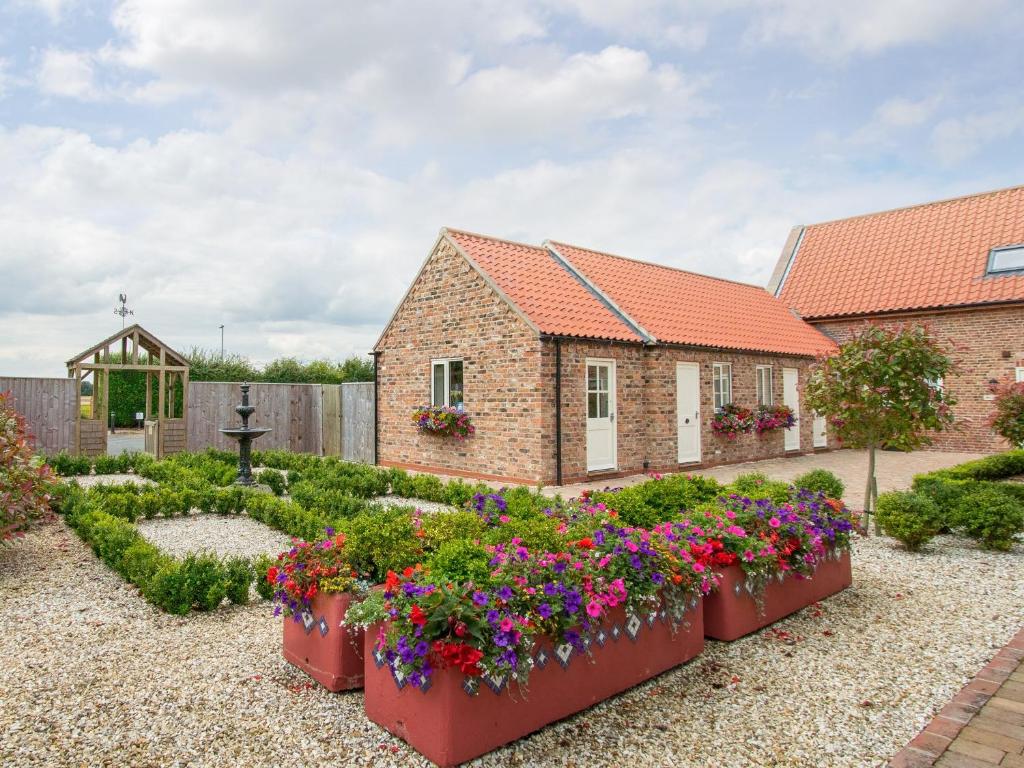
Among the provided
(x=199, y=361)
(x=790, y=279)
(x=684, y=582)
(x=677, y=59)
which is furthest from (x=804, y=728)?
(x=199, y=361)

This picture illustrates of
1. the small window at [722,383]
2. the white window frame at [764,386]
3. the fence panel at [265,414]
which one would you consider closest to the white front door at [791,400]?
the white window frame at [764,386]

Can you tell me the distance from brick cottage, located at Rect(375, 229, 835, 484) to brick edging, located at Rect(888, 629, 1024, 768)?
26.0 ft

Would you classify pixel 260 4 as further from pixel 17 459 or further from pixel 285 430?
pixel 285 430

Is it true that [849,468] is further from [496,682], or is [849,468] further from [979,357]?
[496,682]

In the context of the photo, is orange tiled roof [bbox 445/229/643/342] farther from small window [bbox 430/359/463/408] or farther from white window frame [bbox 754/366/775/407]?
white window frame [bbox 754/366/775/407]

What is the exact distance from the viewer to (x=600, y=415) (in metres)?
12.8

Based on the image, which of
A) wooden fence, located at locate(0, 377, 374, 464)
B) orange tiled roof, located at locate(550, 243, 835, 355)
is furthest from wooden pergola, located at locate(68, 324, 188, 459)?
orange tiled roof, located at locate(550, 243, 835, 355)

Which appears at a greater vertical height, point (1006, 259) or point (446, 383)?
point (1006, 259)

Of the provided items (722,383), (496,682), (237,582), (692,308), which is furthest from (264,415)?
(496,682)

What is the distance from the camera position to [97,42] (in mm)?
7500

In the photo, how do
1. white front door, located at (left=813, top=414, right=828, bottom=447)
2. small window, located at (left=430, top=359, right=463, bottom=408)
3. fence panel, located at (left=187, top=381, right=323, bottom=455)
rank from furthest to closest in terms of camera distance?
white front door, located at (left=813, top=414, right=828, bottom=447), fence panel, located at (left=187, top=381, right=323, bottom=455), small window, located at (left=430, top=359, right=463, bottom=408)

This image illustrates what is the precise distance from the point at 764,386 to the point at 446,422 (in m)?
8.37

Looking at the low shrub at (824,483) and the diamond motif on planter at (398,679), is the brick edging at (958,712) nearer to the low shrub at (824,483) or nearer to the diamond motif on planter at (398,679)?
the diamond motif on planter at (398,679)

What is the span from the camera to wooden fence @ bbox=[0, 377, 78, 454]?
14953mm
